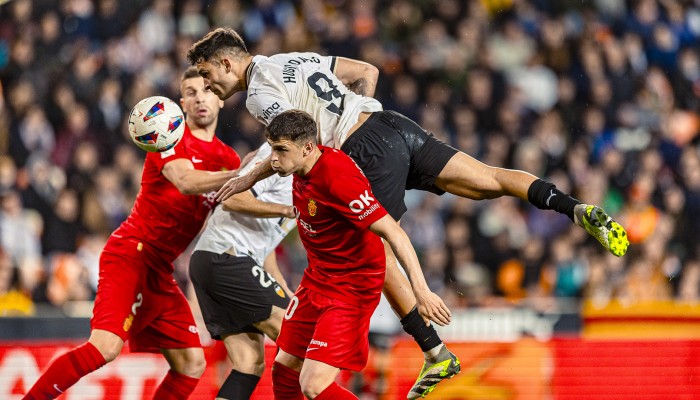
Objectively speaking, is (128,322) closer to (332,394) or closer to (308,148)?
(332,394)

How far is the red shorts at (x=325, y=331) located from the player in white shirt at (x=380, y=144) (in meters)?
0.50

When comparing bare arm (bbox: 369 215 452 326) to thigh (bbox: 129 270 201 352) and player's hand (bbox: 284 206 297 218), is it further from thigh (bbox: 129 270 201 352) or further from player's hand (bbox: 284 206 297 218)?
thigh (bbox: 129 270 201 352)

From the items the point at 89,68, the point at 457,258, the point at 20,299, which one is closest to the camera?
the point at 20,299

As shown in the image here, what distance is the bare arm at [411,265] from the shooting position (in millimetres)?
6277

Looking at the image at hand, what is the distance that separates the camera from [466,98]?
14602mm

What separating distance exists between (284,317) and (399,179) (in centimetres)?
110

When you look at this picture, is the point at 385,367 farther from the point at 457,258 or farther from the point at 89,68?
the point at 89,68

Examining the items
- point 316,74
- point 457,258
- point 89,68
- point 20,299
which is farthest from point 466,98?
point 316,74

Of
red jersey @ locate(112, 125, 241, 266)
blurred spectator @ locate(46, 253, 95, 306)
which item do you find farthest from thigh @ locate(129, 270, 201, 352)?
blurred spectator @ locate(46, 253, 95, 306)

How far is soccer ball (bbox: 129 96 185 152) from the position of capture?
7.21m

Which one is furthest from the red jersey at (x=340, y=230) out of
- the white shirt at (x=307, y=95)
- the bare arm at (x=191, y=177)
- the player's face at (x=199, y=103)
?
the player's face at (x=199, y=103)

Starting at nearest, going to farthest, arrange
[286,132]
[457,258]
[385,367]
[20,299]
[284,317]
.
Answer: [286,132] → [284,317] → [385,367] → [20,299] → [457,258]

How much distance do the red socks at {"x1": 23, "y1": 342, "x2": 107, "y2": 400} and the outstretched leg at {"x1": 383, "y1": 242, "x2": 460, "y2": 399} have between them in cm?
192

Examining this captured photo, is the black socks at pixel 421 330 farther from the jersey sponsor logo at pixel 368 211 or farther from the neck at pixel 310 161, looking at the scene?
the neck at pixel 310 161
